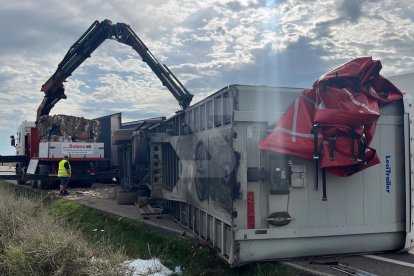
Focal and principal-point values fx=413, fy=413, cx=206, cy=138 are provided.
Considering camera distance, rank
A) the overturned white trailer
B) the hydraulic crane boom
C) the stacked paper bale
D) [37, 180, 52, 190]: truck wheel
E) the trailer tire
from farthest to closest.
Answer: the stacked paper bale
[37, 180, 52, 190]: truck wheel
the hydraulic crane boom
the trailer tire
the overturned white trailer

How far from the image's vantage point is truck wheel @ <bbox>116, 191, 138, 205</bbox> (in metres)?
11.8

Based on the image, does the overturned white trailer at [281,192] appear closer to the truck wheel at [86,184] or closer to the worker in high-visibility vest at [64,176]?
the worker in high-visibility vest at [64,176]

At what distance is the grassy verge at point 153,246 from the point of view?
5.70 meters

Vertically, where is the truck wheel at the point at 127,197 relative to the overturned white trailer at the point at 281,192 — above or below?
below

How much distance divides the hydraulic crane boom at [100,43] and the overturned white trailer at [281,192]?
7487 millimetres

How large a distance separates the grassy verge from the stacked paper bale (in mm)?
6770

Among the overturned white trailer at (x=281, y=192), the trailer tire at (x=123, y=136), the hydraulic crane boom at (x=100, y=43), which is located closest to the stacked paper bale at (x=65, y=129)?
the hydraulic crane boom at (x=100, y=43)

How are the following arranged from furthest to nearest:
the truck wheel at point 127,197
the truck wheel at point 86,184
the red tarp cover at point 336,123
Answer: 1. the truck wheel at point 86,184
2. the truck wheel at point 127,197
3. the red tarp cover at point 336,123

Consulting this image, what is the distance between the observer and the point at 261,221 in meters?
5.40

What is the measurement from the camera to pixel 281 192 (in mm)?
5418

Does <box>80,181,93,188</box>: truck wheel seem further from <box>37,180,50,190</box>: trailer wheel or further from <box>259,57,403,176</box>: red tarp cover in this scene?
<box>259,57,403,176</box>: red tarp cover

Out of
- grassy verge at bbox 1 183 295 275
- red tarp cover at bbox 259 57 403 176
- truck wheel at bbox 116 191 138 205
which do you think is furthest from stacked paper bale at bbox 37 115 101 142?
red tarp cover at bbox 259 57 403 176

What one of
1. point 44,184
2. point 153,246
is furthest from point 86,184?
point 153,246

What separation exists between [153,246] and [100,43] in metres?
10.3
